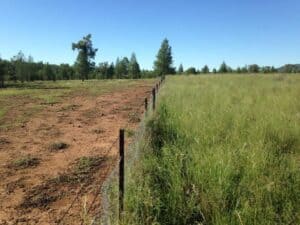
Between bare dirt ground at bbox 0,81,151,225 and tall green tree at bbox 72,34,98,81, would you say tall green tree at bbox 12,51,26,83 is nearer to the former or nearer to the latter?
tall green tree at bbox 72,34,98,81

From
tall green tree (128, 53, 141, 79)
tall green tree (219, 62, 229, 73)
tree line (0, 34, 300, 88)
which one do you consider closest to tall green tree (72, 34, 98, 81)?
tree line (0, 34, 300, 88)

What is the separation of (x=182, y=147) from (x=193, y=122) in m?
1.83

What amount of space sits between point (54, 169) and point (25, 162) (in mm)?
910

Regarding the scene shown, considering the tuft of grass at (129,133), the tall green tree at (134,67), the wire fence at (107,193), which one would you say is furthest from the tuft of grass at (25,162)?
the tall green tree at (134,67)

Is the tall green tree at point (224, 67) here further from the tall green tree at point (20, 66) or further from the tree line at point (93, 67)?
the tall green tree at point (20, 66)

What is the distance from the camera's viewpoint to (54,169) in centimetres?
670

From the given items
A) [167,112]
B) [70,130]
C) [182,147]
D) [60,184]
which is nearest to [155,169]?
[182,147]

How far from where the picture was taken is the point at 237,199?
375 cm

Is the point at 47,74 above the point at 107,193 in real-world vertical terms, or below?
above

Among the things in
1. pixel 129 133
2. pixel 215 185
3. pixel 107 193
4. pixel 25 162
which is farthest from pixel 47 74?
pixel 215 185

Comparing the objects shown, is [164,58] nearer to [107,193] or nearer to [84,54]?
[84,54]

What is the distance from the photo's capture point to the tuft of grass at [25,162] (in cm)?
699

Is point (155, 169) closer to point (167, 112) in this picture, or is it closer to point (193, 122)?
point (193, 122)

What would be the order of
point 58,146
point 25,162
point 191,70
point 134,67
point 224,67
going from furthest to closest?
1. point 191,70
2. point 224,67
3. point 134,67
4. point 58,146
5. point 25,162
